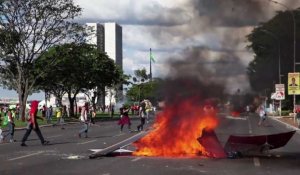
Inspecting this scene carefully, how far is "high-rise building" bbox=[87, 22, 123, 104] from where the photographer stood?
59375 mm

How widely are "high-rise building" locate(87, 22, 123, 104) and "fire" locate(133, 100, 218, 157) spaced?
109 ft

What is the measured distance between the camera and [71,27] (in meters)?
56.2

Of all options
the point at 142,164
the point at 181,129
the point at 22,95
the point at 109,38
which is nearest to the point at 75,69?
the point at 22,95

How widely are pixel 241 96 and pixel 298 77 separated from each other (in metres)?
26.5

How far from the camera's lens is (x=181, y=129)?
17.0 meters

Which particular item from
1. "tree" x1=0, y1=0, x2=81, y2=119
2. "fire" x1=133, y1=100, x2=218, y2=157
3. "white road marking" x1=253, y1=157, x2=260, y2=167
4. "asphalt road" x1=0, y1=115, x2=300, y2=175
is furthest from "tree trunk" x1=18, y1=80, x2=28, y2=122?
"white road marking" x1=253, y1=157, x2=260, y2=167

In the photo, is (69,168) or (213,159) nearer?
(69,168)

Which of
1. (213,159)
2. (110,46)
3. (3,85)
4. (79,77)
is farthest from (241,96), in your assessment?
(110,46)

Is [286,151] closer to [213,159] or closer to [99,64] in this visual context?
[213,159]

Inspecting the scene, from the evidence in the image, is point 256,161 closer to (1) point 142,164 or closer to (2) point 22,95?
(1) point 142,164

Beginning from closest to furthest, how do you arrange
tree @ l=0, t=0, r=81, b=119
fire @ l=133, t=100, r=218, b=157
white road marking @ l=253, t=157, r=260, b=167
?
white road marking @ l=253, t=157, r=260, b=167
fire @ l=133, t=100, r=218, b=157
tree @ l=0, t=0, r=81, b=119

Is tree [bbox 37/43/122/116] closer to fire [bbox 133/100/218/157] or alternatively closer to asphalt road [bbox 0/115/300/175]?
asphalt road [bbox 0/115/300/175]

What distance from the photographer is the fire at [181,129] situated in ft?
55.7

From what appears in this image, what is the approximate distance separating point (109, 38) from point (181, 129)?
65.7m
